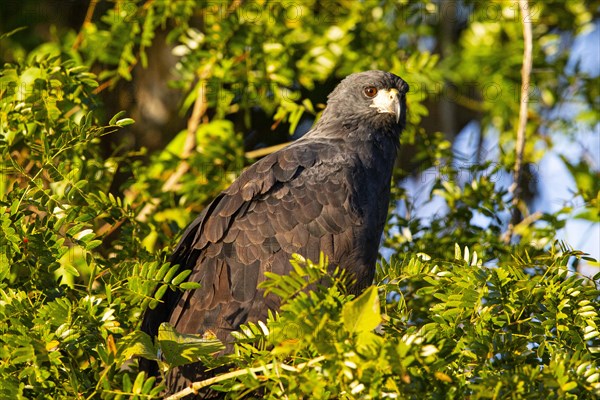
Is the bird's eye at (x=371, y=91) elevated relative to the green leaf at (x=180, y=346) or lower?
elevated

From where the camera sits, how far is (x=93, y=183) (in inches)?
183

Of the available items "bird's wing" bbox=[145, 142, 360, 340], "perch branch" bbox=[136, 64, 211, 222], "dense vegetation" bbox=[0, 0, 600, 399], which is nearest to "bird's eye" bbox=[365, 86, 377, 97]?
"dense vegetation" bbox=[0, 0, 600, 399]

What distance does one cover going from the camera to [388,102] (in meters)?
5.22

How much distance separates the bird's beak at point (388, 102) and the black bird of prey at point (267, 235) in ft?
2.06

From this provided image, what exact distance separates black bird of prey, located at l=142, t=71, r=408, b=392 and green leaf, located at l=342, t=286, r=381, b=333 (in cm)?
170

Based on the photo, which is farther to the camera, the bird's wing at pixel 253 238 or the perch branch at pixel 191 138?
the perch branch at pixel 191 138

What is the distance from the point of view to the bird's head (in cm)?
520

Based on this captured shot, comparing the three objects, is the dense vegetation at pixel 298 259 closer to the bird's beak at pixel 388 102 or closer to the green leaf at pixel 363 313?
the green leaf at pixel 363 313

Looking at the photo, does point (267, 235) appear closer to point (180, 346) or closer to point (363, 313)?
point (180, 346)

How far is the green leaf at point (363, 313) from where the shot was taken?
2.66 m

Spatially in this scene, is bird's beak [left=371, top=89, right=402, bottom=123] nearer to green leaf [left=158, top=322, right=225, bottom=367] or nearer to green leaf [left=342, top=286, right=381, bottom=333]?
green leaf [left=158, top=322, right=225, bottom=367]

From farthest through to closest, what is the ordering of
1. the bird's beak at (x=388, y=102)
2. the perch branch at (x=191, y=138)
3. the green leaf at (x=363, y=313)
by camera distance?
the perch branch at (x=191, y=138)
the bird's beak at (x=388, y=102)
the green leaf at (x=363, y=313)

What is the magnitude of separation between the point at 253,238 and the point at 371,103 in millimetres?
1415

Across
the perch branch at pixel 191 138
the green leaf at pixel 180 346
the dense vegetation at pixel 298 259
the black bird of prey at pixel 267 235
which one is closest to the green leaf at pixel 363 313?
the dense vegetation at pixel 298 259
